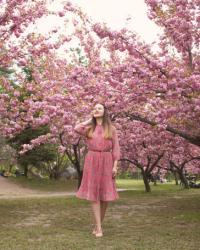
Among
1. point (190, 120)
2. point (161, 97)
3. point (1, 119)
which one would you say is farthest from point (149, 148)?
point (161, 97)

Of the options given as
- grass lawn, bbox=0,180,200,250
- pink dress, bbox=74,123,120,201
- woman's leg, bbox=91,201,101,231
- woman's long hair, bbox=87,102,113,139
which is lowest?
grass lawn, bbox=0,180,200,250

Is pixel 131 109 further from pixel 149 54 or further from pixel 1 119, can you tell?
pixel 1 119

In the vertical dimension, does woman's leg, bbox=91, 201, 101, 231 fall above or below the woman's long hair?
below

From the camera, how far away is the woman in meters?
6.88

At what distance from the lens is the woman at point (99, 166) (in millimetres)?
6883

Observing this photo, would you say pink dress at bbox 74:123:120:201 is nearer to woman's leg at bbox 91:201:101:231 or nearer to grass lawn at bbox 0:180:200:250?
woman's leg at bbox 91:201:101:231

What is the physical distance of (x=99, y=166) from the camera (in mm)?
6918

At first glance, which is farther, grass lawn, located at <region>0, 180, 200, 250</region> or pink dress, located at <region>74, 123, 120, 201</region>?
pink dress, located at <region>74, 123, 120, 201</region>

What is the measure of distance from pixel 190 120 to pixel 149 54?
8.58ft

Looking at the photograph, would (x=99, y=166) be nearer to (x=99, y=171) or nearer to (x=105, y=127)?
(x=99, y=171)

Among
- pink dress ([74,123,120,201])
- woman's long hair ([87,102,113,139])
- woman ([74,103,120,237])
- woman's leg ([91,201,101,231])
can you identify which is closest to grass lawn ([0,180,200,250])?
woman's leg ([91,201,101,231])

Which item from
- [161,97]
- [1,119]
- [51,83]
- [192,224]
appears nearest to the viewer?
[192,224]

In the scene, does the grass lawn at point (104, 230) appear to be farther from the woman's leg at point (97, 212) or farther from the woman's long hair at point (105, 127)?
the woman's long hair at point (105, 127)

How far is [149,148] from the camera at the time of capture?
2195cm
